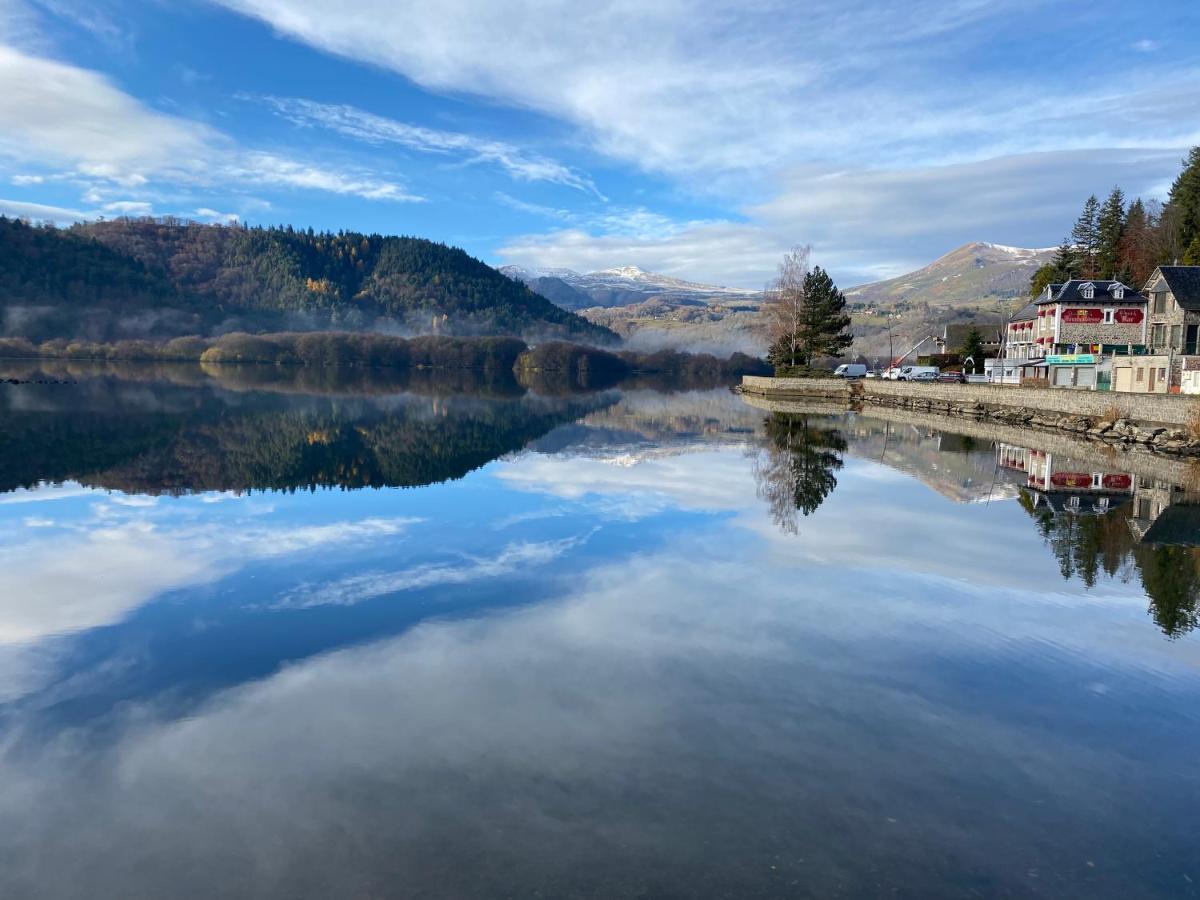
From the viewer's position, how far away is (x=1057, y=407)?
1790 inches

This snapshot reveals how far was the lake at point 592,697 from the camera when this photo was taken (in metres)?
5.54

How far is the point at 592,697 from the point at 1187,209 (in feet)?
309

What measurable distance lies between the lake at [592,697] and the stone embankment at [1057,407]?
15476 mm

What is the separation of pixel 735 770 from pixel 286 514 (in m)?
14.0

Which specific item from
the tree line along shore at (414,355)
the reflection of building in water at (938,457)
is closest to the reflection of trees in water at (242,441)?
the reflection of building in water at (938,457)

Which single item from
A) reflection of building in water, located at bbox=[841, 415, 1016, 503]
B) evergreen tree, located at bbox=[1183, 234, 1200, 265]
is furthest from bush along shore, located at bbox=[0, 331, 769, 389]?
reflection of building in water, located at bbox=[841, 415, 1016, 503]

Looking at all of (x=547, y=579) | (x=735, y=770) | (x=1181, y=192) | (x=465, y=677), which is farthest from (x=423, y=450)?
(x=1181, y=192)

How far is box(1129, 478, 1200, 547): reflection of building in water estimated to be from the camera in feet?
54.0

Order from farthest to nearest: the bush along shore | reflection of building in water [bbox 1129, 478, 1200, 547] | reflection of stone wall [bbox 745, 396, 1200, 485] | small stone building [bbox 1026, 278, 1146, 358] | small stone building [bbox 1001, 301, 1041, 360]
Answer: the bush along shore, small stone building [bbox 1001, 301, 1041, 360], small stone building [bbox 1026, 278, 1146, 358], reflection of stone wall [bbox 745, 396, 1200, 485], reflection of building in water [bbox 1129, 478, 1200, 547]

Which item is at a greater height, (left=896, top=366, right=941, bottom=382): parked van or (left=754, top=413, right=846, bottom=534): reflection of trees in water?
(left=896, top=366, right=941, bottom=382): parked van

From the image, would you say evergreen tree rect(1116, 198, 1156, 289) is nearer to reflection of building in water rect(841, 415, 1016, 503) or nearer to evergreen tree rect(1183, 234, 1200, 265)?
evergreen tree rect(1183, 234, 1200, 265)

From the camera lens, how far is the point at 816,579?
13.2m

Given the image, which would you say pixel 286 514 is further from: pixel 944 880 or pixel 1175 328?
pixel 1175 328

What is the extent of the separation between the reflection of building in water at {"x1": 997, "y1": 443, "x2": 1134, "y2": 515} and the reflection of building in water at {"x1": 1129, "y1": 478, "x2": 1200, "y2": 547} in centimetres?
46
